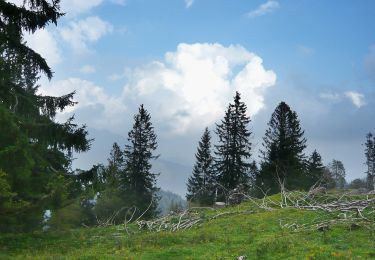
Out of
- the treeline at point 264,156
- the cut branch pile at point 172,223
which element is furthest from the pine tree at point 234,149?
the cut branch pile at point 172,223

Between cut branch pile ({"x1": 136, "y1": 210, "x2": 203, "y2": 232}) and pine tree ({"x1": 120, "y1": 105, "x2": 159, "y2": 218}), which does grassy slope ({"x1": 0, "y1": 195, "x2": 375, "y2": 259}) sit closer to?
cut branch pile ({"x1": 136, "y1": 210, "x2": 203, "y2": 232})

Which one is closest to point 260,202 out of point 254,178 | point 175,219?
point 175,219

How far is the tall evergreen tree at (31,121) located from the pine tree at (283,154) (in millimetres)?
42073

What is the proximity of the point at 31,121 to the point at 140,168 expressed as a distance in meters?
39.5

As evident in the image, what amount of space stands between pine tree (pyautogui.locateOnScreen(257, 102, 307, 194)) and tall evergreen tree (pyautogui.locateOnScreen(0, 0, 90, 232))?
138 ft

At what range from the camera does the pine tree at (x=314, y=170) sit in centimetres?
6217

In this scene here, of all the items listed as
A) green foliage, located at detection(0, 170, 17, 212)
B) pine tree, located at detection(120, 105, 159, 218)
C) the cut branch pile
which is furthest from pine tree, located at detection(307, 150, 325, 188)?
green foliage, located at detection(0, 170, 17, 212)

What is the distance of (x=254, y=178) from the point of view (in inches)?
2657

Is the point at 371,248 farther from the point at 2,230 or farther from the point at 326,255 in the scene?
the point at 2,230

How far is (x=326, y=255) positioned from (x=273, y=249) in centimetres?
168

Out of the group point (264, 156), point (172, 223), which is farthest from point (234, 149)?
point (172, 223)

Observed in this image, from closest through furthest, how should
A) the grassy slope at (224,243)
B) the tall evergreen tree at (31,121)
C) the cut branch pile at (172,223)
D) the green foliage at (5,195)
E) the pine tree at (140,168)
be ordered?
the grassy slope at (224,243) → the green foliage at (5,195) → the tall evergreen tree at (31,121) → the cut branch pile at (172,223) → the pine tree at (140,168)

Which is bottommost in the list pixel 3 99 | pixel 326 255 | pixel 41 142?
pixel 326 255

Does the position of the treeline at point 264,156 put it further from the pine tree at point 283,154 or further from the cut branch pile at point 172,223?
the cut branch pile at point 172,223
